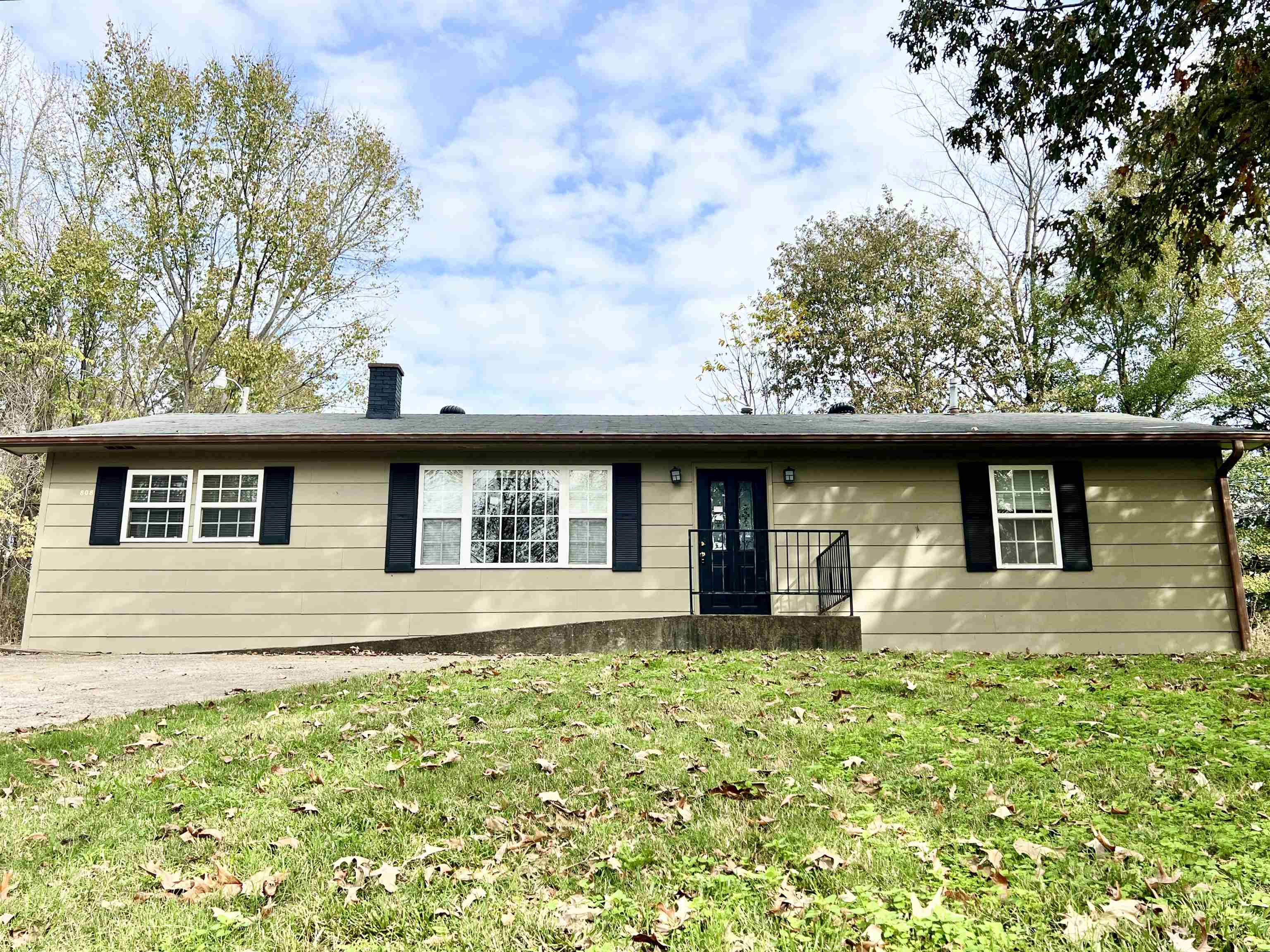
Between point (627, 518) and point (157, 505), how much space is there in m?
5.70

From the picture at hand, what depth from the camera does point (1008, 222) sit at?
2203 cm

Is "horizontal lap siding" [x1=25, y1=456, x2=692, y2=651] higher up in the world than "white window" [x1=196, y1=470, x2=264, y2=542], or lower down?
lower down

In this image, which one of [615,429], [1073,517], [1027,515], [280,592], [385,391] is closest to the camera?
[280,592]

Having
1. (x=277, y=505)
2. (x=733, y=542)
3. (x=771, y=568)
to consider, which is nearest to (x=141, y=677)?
A: (x=277, y=505)

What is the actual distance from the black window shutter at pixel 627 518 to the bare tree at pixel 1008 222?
1409 cm

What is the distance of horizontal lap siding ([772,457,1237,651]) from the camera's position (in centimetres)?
991

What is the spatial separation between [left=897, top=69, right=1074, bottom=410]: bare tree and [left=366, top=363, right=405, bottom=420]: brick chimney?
571 inches

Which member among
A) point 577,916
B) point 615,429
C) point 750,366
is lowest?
point 577,916

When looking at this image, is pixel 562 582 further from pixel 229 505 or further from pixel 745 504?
pixel 229 505

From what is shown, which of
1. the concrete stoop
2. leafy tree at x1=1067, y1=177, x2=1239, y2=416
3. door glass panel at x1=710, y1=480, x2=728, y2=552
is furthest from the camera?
leafy tree at x1=1067, y1=177, x2=1239, y2=416

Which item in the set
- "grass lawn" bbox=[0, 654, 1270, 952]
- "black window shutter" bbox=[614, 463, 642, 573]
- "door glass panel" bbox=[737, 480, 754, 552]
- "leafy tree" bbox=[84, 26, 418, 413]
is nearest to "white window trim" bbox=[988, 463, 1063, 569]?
"door glass panel" bbox=[737, 480, 754, 552]

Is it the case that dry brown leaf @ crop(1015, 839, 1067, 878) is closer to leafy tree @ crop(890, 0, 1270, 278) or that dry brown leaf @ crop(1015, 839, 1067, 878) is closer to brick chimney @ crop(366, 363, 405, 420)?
leafy tree @ crop(890, 0, 1270, 278)

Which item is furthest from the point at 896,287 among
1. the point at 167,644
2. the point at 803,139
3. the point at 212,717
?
the point at 212,717

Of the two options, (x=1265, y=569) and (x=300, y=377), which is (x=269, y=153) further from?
(x=1265, y=569)
